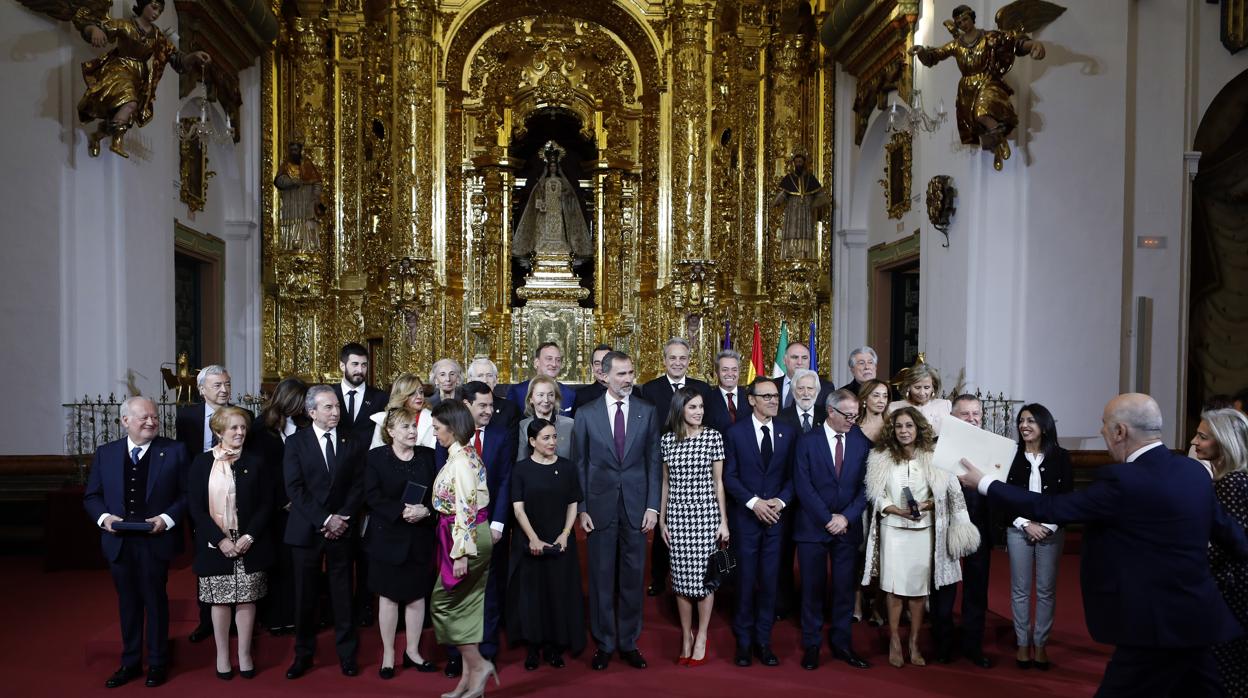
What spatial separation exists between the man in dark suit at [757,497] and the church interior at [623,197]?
4292 millimetres

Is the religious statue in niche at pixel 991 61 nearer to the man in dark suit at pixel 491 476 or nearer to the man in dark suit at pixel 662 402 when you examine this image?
the man in dark suit at pixel 662 402

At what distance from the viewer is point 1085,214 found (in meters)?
9.52

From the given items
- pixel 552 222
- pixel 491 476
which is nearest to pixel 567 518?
pixel 491 476

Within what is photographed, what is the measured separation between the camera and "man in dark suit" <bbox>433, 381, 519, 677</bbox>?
5.75 m

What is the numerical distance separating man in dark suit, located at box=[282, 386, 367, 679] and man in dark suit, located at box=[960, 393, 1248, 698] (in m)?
3.57

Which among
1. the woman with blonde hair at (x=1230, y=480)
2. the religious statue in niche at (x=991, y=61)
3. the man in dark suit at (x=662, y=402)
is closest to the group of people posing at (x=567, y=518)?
the man in dark suit at (x=662, y=402)

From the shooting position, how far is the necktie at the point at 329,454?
5.63m

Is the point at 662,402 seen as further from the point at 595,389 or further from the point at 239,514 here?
the point at 239,514

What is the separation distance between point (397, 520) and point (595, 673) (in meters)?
1.48

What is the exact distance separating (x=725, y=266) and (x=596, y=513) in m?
9.63

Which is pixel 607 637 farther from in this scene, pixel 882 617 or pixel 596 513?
pixel 882 617

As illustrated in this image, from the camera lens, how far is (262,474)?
18.1ft

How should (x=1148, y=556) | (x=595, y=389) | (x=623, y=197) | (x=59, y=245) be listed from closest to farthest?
(x=1148, y=556) → (x=595, y=389) → (x=59, y=245) → (x=623, y=197)

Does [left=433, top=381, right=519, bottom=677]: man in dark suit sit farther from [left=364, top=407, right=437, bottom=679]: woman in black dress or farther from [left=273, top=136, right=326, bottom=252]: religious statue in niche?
[left=273, top=136, right=326, bottom=252]: religious statue in niche
